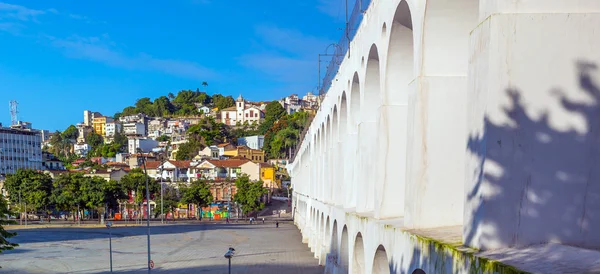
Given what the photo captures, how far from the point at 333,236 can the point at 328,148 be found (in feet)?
18.9

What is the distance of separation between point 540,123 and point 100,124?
7406 inches

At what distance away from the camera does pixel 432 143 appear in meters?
8.30

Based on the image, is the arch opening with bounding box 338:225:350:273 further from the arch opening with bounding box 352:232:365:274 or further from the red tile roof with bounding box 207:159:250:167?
the red tile roof with bounding box 207:159:250:167

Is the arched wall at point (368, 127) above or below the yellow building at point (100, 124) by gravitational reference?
below

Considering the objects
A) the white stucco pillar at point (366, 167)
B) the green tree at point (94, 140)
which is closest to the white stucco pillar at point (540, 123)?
the white stucco pillar at point (366, 167)

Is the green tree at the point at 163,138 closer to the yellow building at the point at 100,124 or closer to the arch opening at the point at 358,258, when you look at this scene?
the yellow building at the point at 100,124

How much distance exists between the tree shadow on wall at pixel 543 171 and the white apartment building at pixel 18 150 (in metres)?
105

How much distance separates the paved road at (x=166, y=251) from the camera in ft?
101

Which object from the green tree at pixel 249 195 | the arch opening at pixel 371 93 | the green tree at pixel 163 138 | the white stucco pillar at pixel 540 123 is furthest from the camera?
the green tree at pixel 163 138

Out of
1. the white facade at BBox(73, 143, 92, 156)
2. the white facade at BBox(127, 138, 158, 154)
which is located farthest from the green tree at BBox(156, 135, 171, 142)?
the white facade at BBox(73, 143, 92, 156)

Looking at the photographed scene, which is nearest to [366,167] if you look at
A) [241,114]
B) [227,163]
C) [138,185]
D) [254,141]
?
[138,185]

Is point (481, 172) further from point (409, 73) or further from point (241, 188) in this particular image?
point (241, 188)

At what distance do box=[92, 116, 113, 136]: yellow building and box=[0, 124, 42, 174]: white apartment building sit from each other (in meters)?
70.9

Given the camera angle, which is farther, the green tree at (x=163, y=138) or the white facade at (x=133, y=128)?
the white facade at (x=133, y=128)
